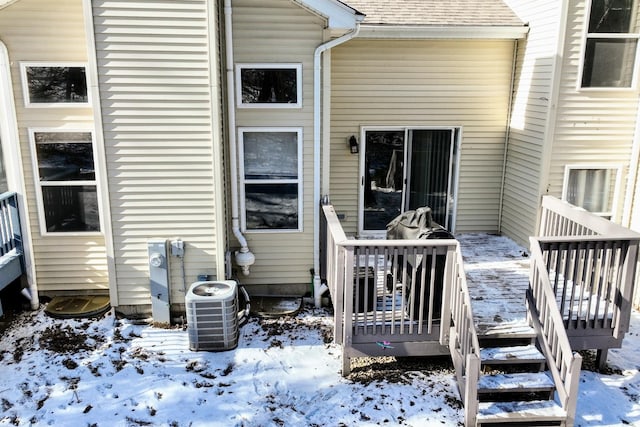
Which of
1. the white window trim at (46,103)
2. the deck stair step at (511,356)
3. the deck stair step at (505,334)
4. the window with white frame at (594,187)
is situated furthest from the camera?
the window with white frame at (594,187)

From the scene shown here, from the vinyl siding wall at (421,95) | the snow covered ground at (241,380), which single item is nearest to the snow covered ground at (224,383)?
the snow covered ground at (241,380)

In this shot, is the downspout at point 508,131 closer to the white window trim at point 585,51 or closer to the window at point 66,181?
the white window trim at point 585,51

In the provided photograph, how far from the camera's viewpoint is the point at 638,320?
670cm

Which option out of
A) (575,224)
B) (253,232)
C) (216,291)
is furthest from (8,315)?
(575,224)

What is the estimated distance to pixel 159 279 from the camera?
6.51m


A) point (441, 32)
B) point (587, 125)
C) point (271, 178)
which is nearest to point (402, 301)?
point (271, 178)

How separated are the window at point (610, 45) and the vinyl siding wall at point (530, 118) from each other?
0.51 meters

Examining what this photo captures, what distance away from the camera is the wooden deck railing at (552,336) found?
452 cm

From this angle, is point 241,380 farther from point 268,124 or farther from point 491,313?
point 268,124

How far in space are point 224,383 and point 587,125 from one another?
5.99 m

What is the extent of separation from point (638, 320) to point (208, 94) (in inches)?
240

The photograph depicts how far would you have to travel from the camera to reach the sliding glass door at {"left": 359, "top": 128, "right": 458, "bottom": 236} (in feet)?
27.8

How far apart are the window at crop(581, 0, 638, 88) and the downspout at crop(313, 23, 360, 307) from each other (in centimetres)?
328

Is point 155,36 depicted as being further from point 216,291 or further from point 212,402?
point 212,402
